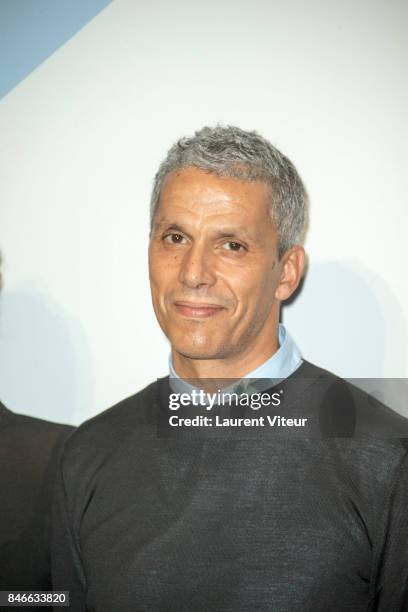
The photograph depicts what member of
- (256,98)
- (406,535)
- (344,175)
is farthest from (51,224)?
(406,535)

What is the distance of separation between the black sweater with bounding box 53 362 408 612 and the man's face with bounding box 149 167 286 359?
199mm

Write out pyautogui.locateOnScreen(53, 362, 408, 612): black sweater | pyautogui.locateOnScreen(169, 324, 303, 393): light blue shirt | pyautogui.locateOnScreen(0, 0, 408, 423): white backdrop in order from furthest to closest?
pyautogui.locateOnScreen(0, 0, 408, 423): white backdrop → pyautogui.locateOnScreen(169, 324, 303, 393): light blue shirt → pyautogui.locateOnScreen(53, 362, 408, 612): black sweater

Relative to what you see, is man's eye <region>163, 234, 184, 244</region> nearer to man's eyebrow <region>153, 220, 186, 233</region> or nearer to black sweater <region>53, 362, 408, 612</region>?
man's eyebrow <region>153, 220, 186, 233</region>

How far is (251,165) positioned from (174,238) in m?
0.23

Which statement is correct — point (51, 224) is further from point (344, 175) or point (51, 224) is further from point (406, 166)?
point (406, 166)

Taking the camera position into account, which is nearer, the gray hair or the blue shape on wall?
the gray hair

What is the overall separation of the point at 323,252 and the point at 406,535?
0.69 m

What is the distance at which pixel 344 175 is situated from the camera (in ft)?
5.07

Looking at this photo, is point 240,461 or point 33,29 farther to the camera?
point 33,29

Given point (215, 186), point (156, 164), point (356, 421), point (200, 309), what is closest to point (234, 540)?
point (356, 421)

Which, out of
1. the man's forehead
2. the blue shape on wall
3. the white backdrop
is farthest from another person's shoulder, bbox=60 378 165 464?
Answer: the blue shape on wall

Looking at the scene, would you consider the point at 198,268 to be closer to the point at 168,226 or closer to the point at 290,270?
the point at 168,226

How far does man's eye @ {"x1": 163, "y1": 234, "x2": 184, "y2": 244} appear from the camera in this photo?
4.36 feet

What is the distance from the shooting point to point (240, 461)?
1.30 metres
